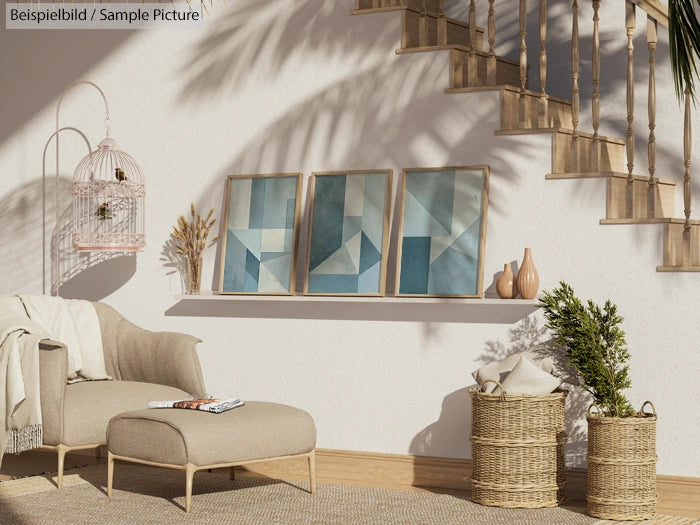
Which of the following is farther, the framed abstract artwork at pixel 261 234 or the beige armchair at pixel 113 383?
the framed abstract artwork at pixel 261 234

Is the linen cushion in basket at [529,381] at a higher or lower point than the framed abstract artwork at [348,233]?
lower

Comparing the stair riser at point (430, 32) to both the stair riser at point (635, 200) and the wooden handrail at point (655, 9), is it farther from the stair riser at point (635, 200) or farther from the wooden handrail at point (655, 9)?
the stair riser at point (635, 200)

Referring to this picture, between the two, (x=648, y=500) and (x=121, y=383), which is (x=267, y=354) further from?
(x=648, y=500)

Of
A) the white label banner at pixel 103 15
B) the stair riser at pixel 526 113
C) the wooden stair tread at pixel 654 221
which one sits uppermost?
the white label banner at pixel 103 15

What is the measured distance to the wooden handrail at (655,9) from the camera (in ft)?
15.3

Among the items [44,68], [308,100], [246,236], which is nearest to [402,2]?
[308,100]

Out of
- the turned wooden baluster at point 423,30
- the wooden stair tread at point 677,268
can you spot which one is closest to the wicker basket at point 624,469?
the wooden stair tread at point 677,268

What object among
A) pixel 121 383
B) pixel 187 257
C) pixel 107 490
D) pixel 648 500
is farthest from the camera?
pixel 187 257

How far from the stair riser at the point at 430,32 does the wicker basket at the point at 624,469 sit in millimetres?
2005

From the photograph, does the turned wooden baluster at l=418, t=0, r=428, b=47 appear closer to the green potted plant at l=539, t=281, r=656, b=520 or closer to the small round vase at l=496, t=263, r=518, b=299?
the small round vase at l=496, t=263, r=518, b=299

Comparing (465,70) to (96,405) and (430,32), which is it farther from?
(96,405)

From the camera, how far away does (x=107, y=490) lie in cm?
479

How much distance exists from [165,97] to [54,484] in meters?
2.10

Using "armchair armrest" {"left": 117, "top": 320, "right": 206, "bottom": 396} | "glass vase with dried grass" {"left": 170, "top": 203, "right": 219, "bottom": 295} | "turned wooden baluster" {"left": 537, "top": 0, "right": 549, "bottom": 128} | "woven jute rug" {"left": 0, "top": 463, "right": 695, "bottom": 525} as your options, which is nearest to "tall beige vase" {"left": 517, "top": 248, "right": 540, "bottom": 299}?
"turned wooden baluster" {"left": 537, "top": 0, "right": 549, "bottom": 128}
